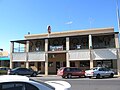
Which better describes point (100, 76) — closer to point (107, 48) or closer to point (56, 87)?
point (107, 48)

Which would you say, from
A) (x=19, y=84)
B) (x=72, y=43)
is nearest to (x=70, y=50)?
(x=72, y=43)

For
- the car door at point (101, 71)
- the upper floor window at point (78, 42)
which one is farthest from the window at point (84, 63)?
the car door at point (101, 71)

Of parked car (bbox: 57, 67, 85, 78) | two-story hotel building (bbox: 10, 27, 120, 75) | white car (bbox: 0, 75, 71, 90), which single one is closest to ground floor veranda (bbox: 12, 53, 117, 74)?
two-story hotel building (bbox: 10, 27, 120, 75)

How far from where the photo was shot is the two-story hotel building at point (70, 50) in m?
38.4

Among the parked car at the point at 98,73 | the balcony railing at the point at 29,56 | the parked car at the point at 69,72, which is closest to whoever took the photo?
the parked car at the point at 98,73

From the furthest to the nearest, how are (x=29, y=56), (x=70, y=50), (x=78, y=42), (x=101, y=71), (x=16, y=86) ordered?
(x=29, y=56) → (x=78, y=42) → (x=70, y=50) → (x=101, y=71) → (x=16, y=86)

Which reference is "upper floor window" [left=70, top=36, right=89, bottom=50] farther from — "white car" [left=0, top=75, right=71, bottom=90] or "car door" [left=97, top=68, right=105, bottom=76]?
"white car" [left=0, top=75, right=71, bottom=90]

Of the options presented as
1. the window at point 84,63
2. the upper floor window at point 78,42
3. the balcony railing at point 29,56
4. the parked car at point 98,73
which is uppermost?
the upper floor window at point 78,42

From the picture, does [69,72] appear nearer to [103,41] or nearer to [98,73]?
[98,73]

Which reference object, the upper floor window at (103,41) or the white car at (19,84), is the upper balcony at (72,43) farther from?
the white car at (19,84)

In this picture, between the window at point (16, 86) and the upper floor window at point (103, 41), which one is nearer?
the window at point (16, 86)

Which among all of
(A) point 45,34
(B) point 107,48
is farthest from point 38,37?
(B) point 107,48

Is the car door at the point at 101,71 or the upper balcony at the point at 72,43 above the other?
the upper balcony at the point at 72,43

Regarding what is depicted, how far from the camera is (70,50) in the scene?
40.5m
